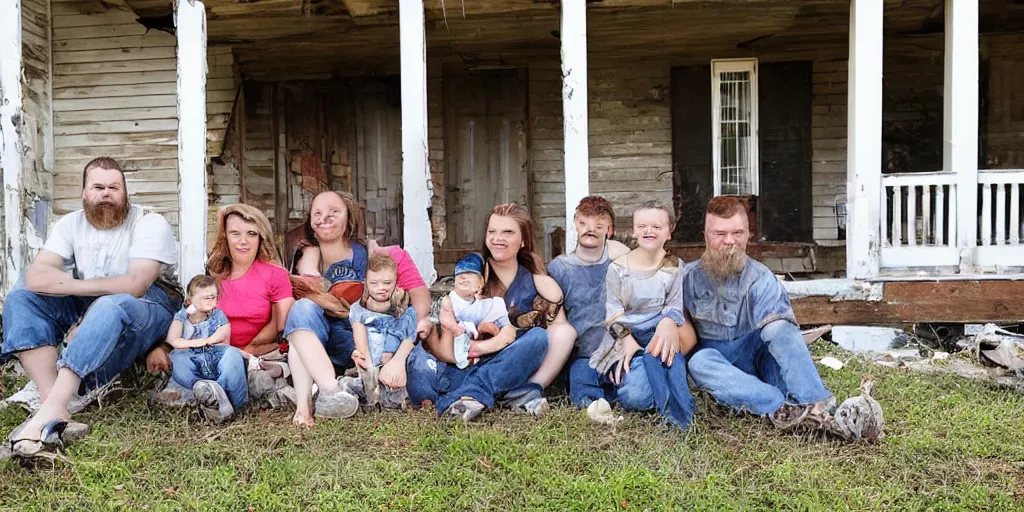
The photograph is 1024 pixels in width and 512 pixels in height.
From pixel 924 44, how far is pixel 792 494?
768cm

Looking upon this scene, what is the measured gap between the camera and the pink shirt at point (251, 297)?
165 inches

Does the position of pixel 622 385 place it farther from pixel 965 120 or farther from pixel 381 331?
pixel 965 120

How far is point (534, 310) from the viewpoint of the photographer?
4227mm

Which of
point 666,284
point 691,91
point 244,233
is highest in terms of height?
point 691,91

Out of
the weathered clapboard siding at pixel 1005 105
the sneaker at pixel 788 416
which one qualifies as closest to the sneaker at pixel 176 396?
the sneaker at pixel 788 416

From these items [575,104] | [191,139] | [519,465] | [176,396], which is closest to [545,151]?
[575,104]

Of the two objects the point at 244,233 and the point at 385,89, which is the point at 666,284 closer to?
the point at 244,233

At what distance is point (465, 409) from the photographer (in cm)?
393

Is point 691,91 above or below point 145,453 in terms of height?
above

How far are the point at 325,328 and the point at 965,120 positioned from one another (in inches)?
212

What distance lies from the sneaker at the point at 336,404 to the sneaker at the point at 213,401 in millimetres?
475

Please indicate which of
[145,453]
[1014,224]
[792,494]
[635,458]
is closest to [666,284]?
[635,458]

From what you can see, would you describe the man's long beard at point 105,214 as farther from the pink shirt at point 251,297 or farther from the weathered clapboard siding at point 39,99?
the weathered clapboard siding at point 39,99

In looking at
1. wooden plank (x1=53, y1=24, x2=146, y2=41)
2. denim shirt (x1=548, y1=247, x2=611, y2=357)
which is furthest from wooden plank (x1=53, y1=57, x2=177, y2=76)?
denim shirt (x1=548, y1=247, x2=611, y2=357)
